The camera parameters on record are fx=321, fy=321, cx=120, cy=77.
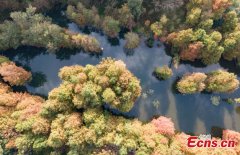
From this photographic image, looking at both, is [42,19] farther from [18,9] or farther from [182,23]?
[182,23]

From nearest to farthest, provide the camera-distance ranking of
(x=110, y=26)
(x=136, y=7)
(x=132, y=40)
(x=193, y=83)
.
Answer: (x=193, y=83) → (x=136, y=7) → (x=110, y=26) → (x=132, y=40)

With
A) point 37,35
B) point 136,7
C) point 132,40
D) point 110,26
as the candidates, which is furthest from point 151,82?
point 37,35

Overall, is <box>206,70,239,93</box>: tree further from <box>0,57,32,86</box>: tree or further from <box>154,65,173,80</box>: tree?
<box>0,57,32,86</box>: tree

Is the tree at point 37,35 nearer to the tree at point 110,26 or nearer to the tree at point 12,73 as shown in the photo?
the tree at point 110,26

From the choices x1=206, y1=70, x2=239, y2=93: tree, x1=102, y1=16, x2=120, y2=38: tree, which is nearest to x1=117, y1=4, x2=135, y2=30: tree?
x1=102, y1=16, x2=120, y2=38: tree

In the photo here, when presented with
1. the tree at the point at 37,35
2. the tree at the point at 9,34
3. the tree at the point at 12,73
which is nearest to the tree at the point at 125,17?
the tree at the point at 37,35

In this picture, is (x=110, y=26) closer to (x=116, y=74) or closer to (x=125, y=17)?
(x=125, y=17)
